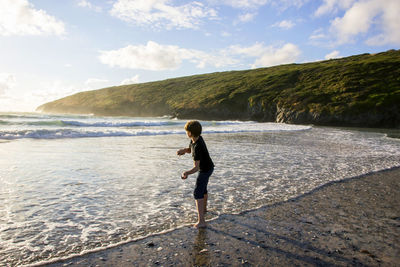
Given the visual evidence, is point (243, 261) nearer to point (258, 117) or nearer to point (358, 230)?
point (358, 230)

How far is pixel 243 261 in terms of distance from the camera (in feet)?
10.3

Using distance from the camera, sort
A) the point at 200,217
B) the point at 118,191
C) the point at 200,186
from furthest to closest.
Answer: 1. the point at 118,191
2. the point at 200,186
3. the point at 200,217

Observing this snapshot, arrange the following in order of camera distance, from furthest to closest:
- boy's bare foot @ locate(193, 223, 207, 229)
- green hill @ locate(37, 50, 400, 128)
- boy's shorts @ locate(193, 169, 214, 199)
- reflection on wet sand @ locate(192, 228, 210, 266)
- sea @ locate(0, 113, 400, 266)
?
green hill @ locate(37, 50, 400, 128) → boy's shorts @ locate(193, 169, 214, 199) → boy's bare foot @ locate(193, 223, 207, 229) → sea @ locate(0, 113, 400, 266) → reflection on wet sand @ locate(192, 228, 210, 266)

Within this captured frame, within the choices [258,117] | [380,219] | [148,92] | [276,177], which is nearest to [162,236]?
[380,219]

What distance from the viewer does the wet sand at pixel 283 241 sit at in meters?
3.16

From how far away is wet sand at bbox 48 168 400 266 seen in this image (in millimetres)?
3156

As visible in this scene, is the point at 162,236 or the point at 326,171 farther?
the point at 326,171

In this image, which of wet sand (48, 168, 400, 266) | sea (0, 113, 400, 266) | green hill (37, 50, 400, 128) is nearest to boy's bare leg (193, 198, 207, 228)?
wet sand (48, 168, 400, 266)

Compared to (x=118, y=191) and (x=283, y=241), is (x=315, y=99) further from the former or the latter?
(x=283, y=241)

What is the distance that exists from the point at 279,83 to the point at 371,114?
2905 centimetres

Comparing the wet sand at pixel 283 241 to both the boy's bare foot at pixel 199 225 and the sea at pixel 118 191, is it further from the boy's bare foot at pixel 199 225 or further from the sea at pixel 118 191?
the sea at pixel 118 191

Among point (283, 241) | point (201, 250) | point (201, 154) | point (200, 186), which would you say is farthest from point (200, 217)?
point (283, 241)

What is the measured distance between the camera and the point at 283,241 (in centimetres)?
367

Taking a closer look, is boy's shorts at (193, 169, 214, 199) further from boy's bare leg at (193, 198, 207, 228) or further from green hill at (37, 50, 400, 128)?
green hill at (37, 50, 400, 128)
